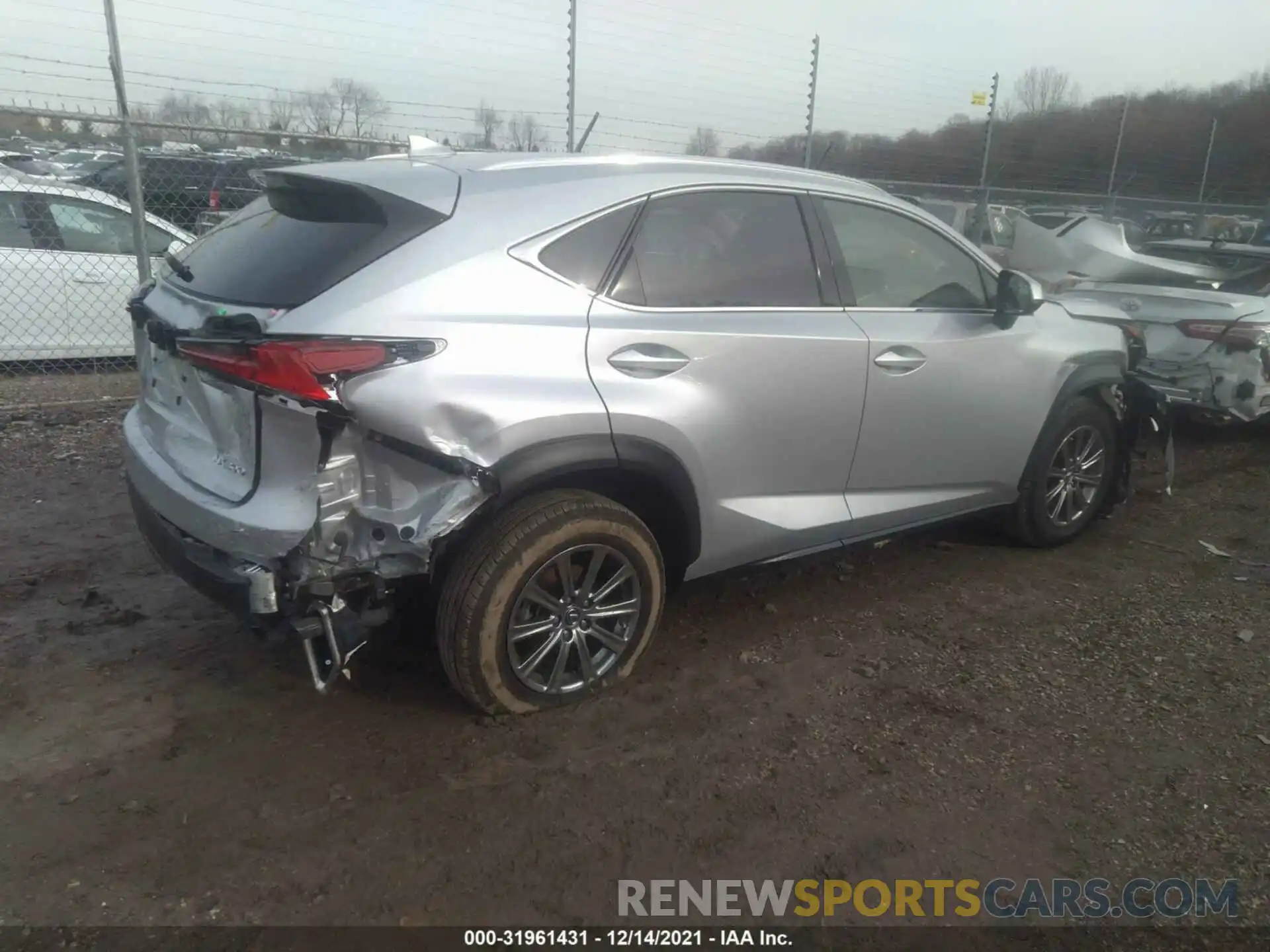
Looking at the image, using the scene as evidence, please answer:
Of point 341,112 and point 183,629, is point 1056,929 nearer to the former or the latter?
point 183,629

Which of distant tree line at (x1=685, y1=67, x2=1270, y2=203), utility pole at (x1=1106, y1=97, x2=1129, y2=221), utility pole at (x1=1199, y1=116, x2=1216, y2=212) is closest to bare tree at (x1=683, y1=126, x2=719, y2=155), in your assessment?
distant tree line at (x1=685, y1=67, x2=1270, y2=203)

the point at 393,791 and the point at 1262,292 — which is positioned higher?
the point at 1262,292

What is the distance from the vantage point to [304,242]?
295cm

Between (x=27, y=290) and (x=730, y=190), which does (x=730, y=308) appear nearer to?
(x=730, y=190)

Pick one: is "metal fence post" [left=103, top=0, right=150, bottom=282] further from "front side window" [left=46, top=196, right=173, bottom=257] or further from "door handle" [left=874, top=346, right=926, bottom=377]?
"door handle" [left=874, top=346, right=926, bottom=377]

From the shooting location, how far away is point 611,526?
316cm

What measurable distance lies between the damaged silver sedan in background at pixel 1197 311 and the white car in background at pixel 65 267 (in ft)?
22.6

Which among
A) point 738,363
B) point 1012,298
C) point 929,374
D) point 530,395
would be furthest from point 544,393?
point 1012,298

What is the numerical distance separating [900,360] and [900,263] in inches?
18.9

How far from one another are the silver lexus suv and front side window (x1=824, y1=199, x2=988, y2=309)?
17 millimetres

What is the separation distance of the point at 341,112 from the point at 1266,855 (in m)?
7.51

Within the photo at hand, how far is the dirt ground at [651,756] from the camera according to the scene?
2.55 meters

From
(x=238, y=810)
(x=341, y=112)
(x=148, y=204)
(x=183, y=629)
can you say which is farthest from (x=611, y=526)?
(x=148, y=204)

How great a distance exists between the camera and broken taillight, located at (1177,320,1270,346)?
6035 millimetres
